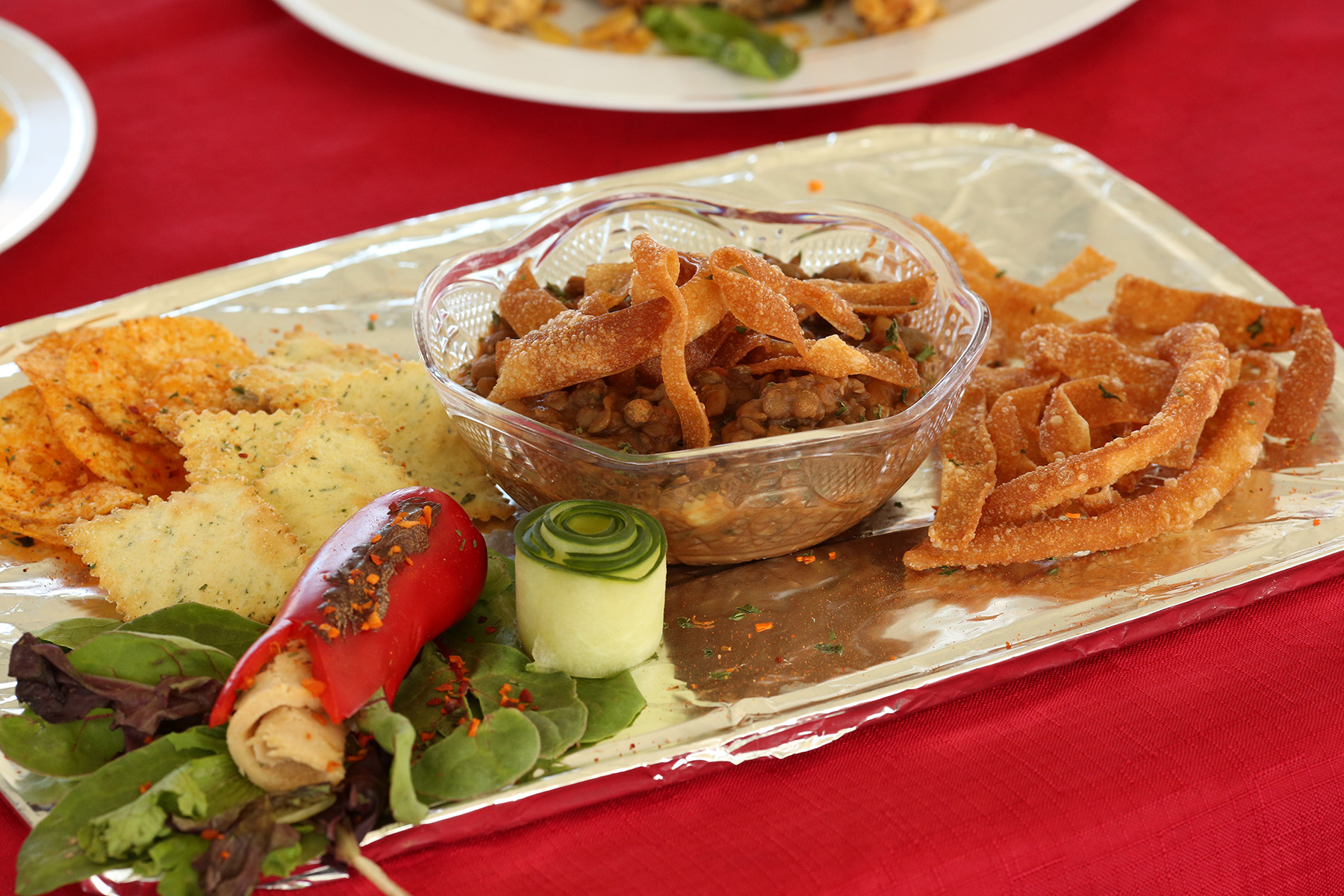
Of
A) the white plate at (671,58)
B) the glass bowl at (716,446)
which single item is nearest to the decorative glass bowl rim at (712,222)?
the glass bowl at (716,446)

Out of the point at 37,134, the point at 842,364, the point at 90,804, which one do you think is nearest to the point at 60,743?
the point at 90,804

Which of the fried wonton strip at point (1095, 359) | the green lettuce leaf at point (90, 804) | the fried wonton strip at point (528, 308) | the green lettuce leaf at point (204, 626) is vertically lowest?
the green lettuce leaf at point (90, 804)

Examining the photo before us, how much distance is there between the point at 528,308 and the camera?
7.13ft

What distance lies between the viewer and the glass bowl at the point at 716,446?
1.93 meters

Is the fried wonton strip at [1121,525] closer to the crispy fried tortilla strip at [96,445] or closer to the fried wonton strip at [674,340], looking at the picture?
the fried wonton strip at [674,340]

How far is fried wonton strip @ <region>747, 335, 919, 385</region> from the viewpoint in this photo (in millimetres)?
1901

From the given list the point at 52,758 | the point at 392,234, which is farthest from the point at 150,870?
the point at 392,234

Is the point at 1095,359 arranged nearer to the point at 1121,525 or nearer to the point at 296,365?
the point at 1121,525

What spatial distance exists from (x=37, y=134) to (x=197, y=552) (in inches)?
74.6

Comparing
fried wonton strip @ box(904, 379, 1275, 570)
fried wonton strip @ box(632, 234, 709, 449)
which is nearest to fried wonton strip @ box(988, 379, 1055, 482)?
fried wonton strip @ box(904, 379, 1275, 570)

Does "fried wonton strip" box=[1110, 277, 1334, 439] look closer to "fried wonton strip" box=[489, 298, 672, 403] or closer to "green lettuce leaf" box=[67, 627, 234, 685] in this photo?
"fried wonton strip" box=[489, 298, 672, 403]

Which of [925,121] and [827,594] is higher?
[925,121]

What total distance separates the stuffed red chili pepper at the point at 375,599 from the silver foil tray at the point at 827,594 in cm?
23

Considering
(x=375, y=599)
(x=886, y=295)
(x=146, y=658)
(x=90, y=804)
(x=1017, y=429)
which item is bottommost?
(x=90, y=804)
